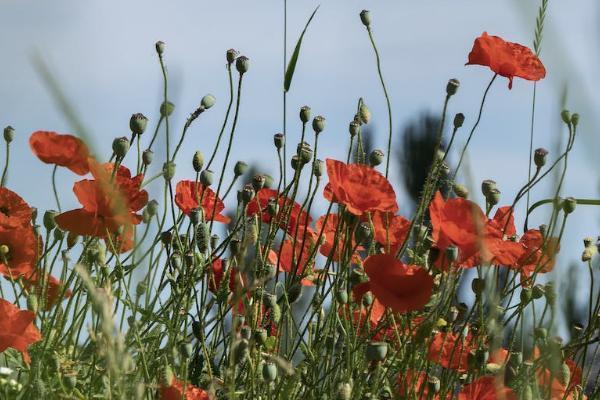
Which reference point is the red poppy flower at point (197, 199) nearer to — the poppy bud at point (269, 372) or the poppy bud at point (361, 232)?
the poppy bud at point (361, 232)

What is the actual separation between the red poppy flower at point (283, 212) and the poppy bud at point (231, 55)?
0.89 feet

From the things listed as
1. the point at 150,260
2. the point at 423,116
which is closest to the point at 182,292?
the point at 150,260

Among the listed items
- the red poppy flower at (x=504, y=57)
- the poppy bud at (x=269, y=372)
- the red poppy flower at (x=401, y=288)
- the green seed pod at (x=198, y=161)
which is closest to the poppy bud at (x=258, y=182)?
the green seed pod at (x=198, y=161)

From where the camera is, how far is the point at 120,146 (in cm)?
192

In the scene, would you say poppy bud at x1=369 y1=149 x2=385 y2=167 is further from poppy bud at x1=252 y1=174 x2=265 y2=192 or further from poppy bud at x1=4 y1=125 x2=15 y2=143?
poppy bud at x1=4 y1=125 x2=15 y2=143

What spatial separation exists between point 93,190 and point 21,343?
0.33 meters

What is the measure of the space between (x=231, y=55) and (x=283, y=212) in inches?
13.4

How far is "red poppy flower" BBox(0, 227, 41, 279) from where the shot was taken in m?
2.08

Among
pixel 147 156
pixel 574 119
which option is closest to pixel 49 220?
pixel 147 156

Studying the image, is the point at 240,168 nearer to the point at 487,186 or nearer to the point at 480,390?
the point at 487,186

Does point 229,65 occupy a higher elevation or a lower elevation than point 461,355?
higher

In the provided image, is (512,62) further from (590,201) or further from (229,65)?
(229,65)

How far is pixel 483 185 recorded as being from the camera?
1987mm

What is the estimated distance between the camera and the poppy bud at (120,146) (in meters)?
1.92
